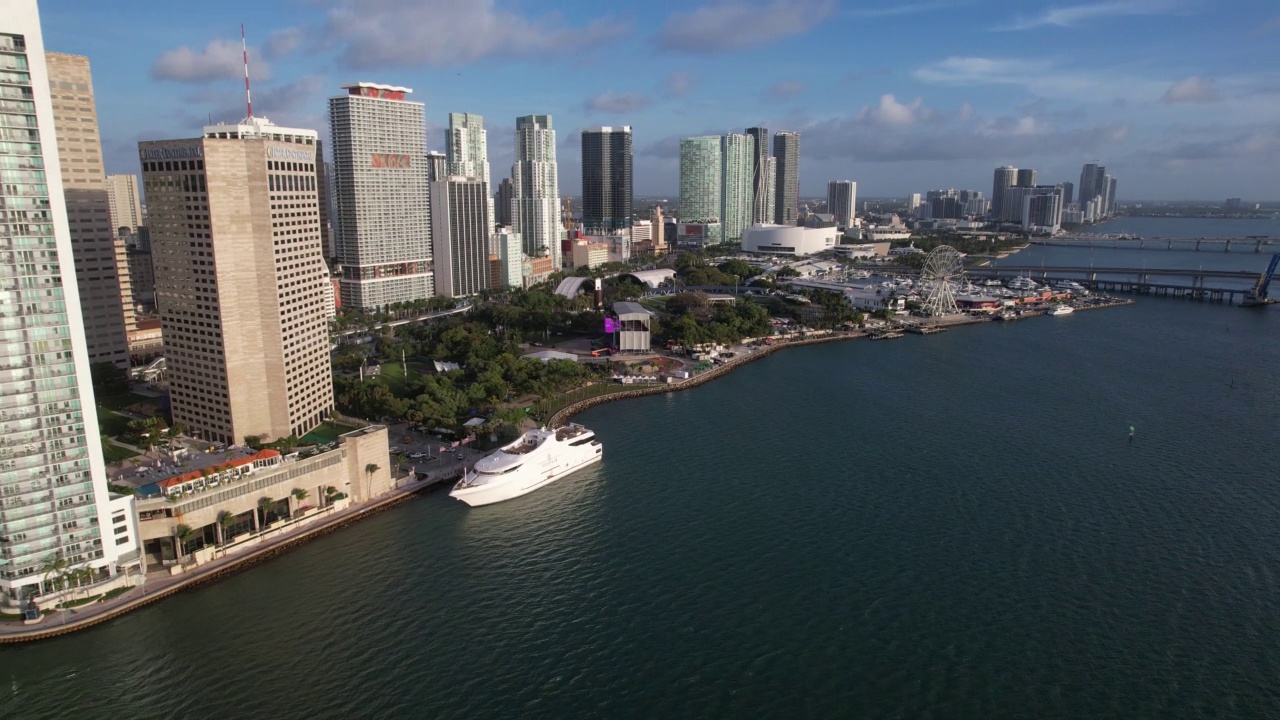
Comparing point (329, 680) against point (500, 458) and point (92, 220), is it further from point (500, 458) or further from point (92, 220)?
point (92, 220)

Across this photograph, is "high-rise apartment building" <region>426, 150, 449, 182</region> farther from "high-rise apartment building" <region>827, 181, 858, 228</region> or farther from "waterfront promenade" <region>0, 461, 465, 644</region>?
"high-rise apartment building" <region>827, 181, 858, 228</region>

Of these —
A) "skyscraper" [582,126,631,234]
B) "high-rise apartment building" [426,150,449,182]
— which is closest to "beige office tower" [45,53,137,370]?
"high-rise apartment building" [426,150,449,182]

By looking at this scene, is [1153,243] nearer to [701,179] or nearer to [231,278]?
[701,179]

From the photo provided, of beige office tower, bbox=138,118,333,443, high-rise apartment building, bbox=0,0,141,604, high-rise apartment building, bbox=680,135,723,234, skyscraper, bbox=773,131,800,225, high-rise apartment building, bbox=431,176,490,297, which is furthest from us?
skyscraper, bbox=773,131,800,225

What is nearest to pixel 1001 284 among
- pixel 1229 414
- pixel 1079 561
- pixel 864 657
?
pixel 1229 414

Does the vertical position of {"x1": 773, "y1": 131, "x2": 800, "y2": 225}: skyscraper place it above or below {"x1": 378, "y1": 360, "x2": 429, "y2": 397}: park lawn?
above

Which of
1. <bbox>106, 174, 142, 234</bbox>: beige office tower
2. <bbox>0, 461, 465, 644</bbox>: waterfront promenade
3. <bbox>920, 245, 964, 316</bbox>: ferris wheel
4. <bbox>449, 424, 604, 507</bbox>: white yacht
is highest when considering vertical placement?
<bbox>106, 174, 142, 234</bbox>: beige office tower

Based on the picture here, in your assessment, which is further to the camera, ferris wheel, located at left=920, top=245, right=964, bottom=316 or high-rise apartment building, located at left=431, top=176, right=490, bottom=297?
high-rise apartment building, located at left=431, top=176, right=490, bottom=297

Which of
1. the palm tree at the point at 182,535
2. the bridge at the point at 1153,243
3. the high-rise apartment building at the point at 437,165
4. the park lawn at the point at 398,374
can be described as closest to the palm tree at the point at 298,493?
the palm tree at the point at 182,535
